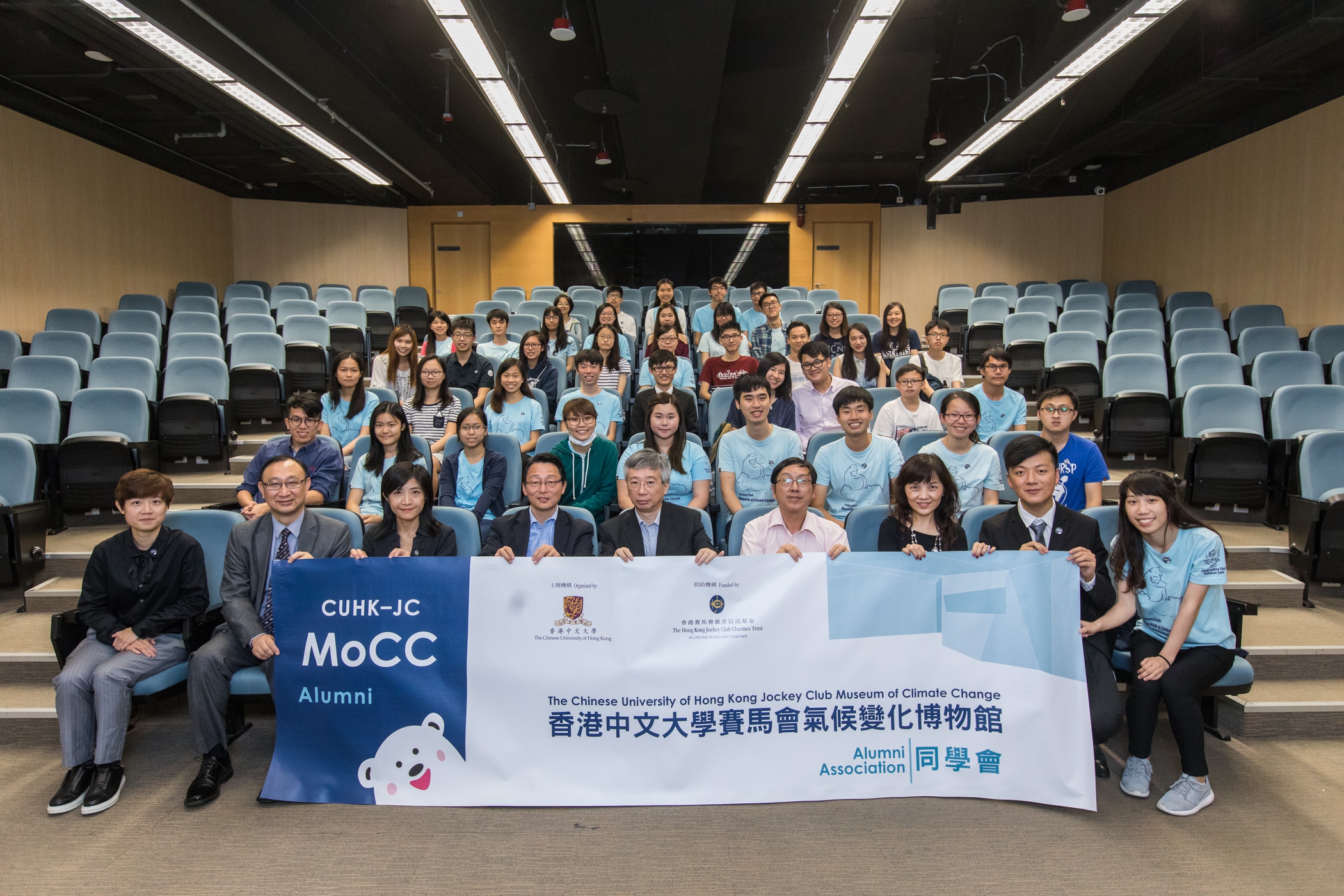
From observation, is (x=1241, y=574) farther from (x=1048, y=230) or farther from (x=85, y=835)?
(x=1048, y=230)

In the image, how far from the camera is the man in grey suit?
2.80 metres

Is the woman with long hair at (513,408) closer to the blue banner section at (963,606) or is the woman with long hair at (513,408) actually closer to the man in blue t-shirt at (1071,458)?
Answer: the blue banner section at (963,606)

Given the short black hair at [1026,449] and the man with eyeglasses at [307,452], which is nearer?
the short black hair at [1026,449]

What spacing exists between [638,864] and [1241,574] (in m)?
3.81

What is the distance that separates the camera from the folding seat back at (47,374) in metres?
5.88

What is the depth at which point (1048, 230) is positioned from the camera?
12.7 meters

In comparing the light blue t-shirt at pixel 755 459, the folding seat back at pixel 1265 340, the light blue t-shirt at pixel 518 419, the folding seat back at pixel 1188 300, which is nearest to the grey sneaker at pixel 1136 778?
the light blue t-shirt at pixel 755 459

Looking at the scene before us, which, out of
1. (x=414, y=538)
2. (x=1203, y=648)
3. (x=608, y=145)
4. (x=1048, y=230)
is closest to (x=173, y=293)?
(x=608, y=145)

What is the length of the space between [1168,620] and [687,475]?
225 cm

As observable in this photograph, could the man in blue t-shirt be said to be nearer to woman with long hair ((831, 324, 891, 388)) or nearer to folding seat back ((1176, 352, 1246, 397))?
woman with long hair ((831, 324, 891, 388))

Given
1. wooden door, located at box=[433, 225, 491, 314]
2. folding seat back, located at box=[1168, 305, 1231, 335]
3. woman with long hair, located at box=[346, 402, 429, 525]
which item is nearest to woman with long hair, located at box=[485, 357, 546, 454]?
woman with long hair, located at box=[346, 402, 429, 525]

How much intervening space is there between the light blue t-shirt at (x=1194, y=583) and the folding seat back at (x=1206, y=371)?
3.96 meters

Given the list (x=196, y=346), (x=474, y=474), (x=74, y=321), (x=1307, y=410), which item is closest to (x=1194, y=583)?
(x=474, y=474)

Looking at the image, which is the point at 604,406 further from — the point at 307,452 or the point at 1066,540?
the point at 1066,540
